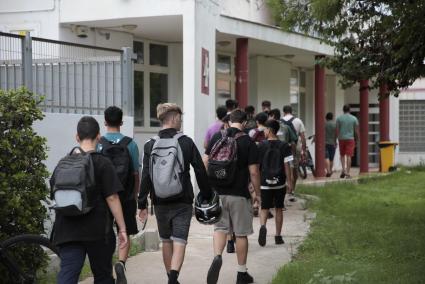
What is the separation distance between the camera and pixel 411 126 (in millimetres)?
25094

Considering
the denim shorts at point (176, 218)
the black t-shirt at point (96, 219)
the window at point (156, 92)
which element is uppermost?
the window at point (156, 92)

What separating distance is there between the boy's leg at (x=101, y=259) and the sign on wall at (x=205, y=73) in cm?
758

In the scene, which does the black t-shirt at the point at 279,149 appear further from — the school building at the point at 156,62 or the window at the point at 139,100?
the window at the point at 139,100

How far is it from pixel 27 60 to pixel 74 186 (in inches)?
144

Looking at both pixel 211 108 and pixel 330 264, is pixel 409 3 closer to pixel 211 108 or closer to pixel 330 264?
pixel 330 264

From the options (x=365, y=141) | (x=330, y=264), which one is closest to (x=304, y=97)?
(x=365, y=141)

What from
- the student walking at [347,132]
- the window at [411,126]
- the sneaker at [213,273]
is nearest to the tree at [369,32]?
the sneaker at [213,273]

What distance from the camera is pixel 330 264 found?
7449 millimetres

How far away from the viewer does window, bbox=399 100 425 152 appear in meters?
25.0

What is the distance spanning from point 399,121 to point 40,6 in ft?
52.8

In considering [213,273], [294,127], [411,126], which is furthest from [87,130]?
[411,126]

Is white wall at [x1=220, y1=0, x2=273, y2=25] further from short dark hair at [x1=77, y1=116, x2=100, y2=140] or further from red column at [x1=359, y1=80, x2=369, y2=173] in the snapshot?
short dark hair at [x1=77, y1=116, x2=100, y2=140]

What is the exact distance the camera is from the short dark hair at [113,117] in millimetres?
6688

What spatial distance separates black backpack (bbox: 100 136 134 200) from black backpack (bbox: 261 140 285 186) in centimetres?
287
